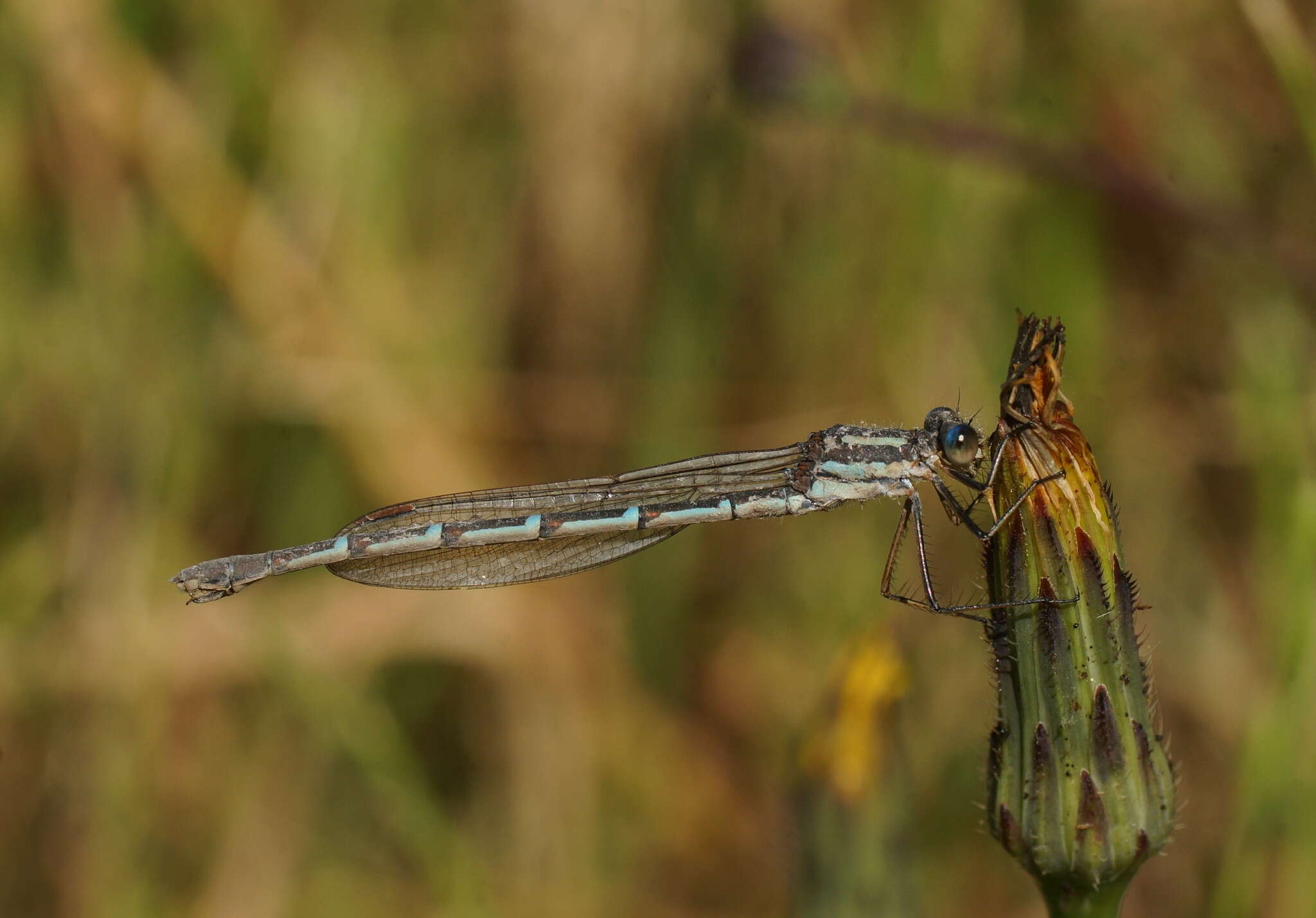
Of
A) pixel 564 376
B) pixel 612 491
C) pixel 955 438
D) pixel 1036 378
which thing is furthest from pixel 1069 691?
pixel 564 376

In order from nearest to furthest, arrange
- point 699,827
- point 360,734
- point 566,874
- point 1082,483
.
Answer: point 1082,483, point 360,734, point 566,874, point 699,827

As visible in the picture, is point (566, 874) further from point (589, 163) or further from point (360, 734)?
point (589, 163)

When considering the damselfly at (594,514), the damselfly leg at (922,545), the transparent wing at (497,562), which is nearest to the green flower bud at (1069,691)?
the damselfly leg at (922,545)

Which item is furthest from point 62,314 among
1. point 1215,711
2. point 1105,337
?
point 1215,711

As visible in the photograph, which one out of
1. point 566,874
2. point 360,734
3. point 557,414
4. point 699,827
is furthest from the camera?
point 557,414

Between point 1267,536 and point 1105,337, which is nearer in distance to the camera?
point 1267,536

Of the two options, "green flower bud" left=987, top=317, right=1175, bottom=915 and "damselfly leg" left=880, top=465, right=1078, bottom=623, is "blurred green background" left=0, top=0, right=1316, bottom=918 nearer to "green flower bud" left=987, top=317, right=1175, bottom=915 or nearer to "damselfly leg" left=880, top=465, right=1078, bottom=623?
"damselfly leg" left=880, top=465, right=1078, bottom=623
